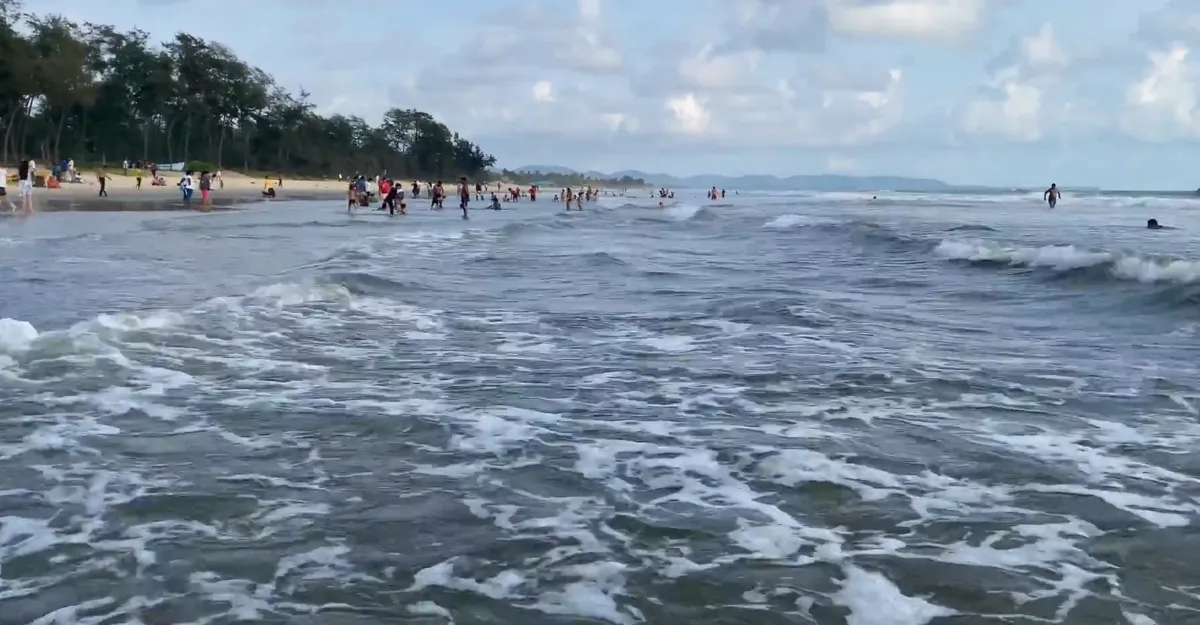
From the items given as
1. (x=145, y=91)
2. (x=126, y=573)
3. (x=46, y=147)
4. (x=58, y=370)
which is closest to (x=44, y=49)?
(x=46, y=147)

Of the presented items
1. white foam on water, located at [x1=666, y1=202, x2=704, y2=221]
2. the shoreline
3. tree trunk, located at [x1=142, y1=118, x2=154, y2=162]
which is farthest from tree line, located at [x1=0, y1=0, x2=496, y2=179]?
white foam on water, located at [x1=666, y1=202, x2=704, y2=221]

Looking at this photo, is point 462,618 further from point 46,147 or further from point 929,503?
point 46,147

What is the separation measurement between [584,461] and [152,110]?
3508 inches

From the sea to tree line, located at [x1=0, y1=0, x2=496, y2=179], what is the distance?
59.1 meters

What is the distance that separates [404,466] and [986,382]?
18.8 ft

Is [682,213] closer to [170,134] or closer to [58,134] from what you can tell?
[58,134]

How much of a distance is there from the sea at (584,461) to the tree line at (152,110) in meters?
59.1

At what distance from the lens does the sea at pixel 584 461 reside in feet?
14.7

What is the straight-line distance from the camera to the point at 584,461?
654 centimetres

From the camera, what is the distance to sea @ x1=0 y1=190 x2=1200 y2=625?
176 inches

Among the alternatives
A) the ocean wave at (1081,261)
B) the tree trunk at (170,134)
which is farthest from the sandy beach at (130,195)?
the ocean wave at (1081,261)

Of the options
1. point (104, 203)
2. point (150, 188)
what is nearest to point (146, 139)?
point (150, 188)

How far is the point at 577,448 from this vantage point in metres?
6.83

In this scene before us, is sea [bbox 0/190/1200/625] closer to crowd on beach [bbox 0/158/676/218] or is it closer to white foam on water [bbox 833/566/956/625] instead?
white foam on water [bbox 833/566/956/625]
